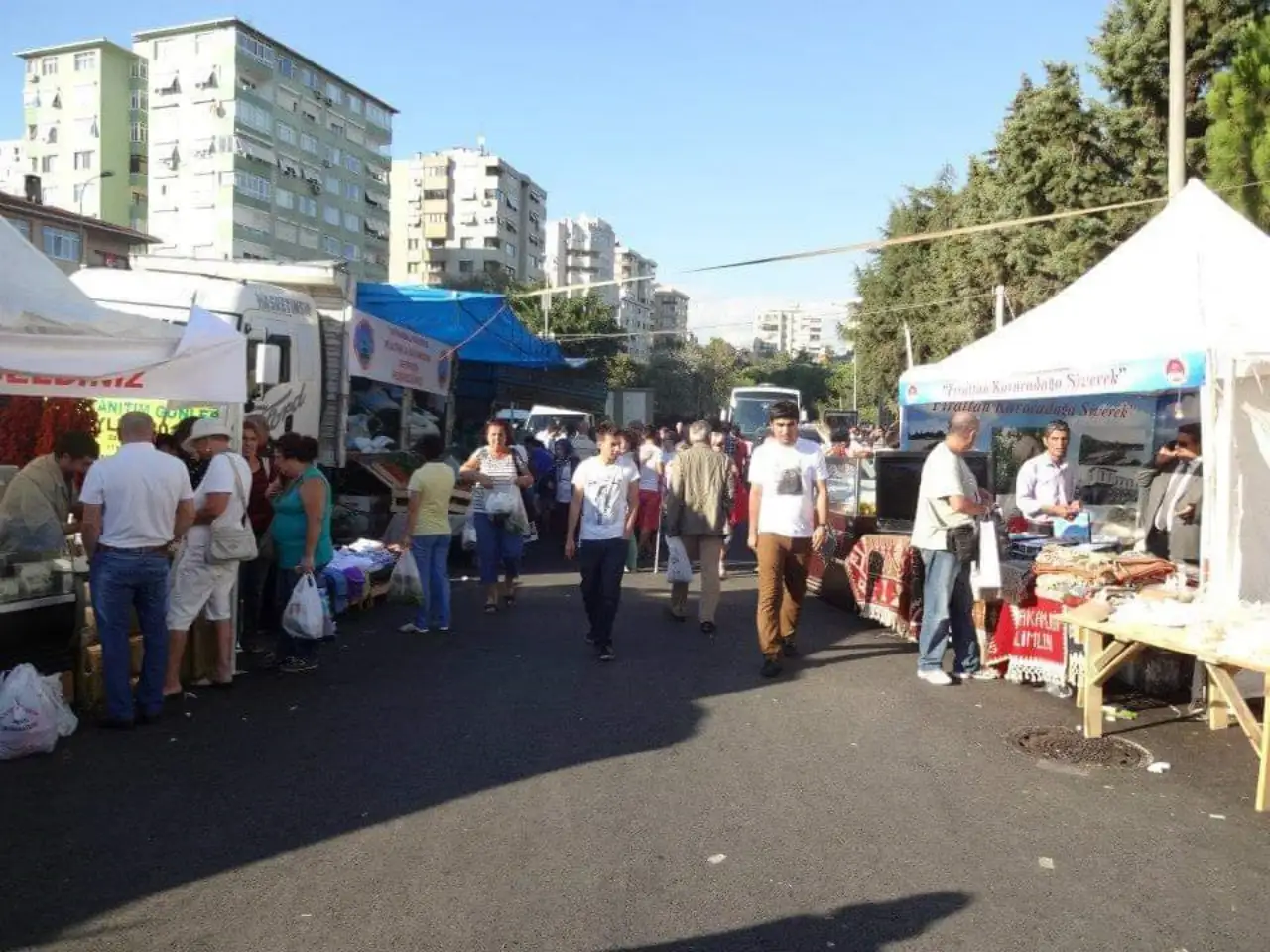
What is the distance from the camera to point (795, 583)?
327 inches

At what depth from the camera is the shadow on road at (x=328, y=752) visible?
442 cm

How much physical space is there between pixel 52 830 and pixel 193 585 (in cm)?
247

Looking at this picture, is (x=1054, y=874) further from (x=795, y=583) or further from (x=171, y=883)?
(x=795, y=583)

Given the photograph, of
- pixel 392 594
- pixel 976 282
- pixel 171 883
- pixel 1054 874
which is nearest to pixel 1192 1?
pixel 976 282

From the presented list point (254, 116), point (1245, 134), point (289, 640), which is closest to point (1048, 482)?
point (289, 640)

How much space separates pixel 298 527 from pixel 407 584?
180 centimetres

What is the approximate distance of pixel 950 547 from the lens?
7.63m

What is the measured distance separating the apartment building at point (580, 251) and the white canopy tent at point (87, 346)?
13383 cm

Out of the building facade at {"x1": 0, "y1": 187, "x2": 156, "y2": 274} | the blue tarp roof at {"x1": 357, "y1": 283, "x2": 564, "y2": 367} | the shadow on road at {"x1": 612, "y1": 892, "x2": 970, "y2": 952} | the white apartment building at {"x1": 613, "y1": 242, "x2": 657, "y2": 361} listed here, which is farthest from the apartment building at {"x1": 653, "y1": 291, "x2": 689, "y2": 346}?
the shadow on road at {"x1": 612, "y1": 892, "x2": 970, "y2": 952}

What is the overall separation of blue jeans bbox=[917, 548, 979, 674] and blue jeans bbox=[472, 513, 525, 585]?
4.10m

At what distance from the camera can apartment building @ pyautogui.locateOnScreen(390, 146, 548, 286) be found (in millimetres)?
112488

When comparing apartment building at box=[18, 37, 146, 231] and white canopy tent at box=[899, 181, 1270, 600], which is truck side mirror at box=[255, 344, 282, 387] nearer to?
white canopy tent at box=[899, 181, 1270, 600]

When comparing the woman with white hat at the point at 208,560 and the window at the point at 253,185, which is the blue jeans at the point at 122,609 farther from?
the window at the point at 253,185

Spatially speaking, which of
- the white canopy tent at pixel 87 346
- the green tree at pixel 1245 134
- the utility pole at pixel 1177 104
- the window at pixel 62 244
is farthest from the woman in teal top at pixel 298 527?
the window at pixel 62 244
